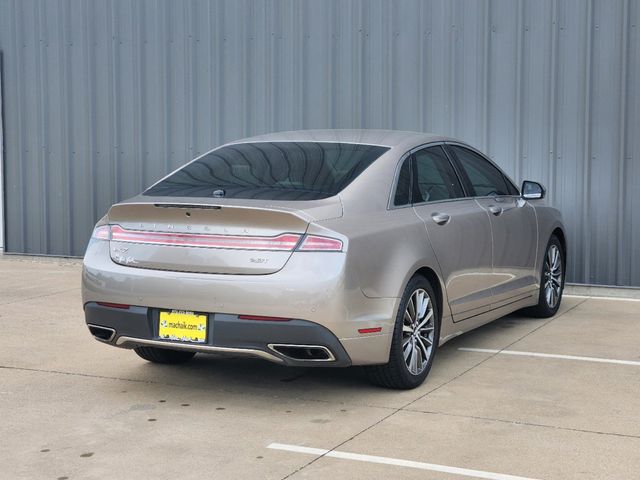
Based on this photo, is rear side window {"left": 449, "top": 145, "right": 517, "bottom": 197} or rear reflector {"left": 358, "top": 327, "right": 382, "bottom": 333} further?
rear side window {"left": 449, "top": 145, "right": 517, "bottom": 197}

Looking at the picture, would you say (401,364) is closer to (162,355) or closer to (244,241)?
(244,241)

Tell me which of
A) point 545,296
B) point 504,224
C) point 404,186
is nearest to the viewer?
point 404,186

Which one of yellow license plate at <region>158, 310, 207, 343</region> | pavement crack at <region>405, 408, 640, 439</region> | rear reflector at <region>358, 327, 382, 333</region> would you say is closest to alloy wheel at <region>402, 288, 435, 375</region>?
rear reflector at <region>358, 327, 382, 333</region>

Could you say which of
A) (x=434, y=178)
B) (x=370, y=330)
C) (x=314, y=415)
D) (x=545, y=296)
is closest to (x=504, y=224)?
(x=434, y=178)

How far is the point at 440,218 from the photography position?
648 cm

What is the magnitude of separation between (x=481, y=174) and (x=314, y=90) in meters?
4.16

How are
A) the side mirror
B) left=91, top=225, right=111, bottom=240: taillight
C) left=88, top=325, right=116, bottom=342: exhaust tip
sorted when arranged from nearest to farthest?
left=88, top=325, right=116, bottom=342: exhaust tip
left=91, top=225, right=111, bottom=240: taillight
the side mirror

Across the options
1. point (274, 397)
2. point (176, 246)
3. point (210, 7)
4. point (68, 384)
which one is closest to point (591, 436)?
point (274, 397)

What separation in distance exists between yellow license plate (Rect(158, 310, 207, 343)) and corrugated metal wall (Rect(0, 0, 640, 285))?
5671mm

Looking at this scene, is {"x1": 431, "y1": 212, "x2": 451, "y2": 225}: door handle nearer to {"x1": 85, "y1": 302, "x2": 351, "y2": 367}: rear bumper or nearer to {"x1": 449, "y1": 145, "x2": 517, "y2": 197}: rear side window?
{"x1": 449, "y1": 145, "x2": 517, "y2": 197}: rear side window

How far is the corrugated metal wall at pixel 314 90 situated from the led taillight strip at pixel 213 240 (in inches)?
216

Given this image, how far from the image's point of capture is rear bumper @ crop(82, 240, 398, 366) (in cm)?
534

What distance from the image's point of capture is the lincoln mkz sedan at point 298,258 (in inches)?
212

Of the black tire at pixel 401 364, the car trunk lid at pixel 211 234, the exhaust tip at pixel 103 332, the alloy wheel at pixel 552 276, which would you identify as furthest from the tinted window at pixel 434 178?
the exhaust tip at pixel 103 332
